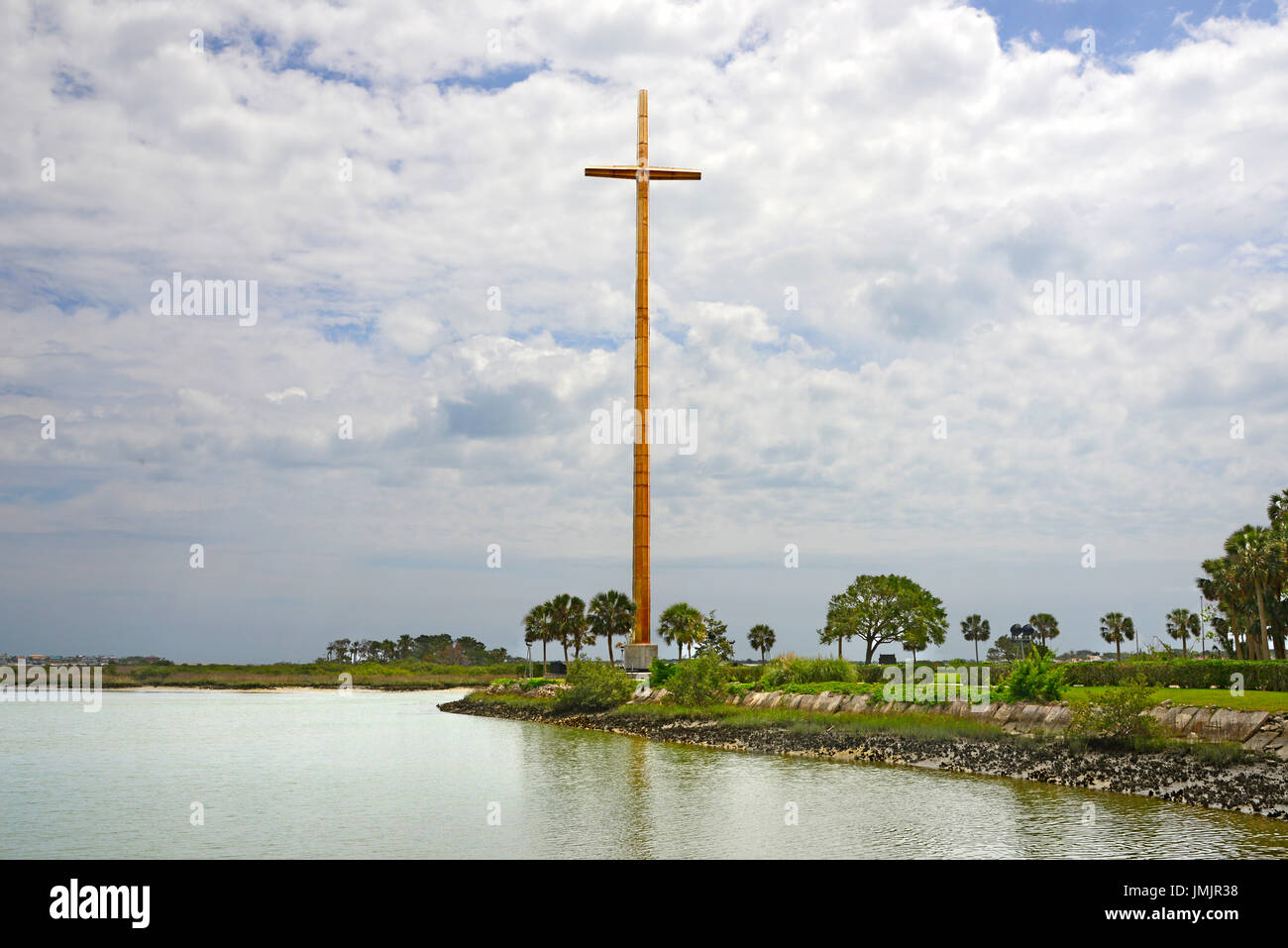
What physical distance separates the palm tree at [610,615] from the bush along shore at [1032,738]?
36.1m

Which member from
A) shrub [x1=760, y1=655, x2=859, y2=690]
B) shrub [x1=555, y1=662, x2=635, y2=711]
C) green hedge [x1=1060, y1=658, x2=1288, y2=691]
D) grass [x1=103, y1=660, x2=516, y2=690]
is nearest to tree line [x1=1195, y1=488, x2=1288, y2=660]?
green hedge [x1=1060, y1=658, x2=1288, y2=691]

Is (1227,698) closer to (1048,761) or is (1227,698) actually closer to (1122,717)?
(1122,717)

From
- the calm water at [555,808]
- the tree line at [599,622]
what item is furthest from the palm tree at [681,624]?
the calm water at [555,808]

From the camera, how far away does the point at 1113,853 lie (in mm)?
17438

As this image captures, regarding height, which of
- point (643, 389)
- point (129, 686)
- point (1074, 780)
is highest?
point (643, 389)

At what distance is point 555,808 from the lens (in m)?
24.3

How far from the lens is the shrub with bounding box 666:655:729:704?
52.3 m

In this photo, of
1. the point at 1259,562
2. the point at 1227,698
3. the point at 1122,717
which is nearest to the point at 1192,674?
the point at 1227,698

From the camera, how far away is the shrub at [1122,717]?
27984 mm

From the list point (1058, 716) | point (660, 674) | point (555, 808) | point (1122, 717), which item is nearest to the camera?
point (555, 808)

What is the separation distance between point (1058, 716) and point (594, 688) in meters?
34.4
